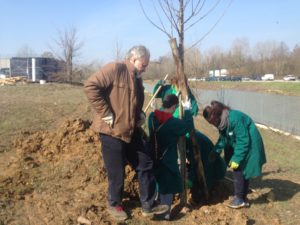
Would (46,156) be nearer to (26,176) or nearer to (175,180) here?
(26,176)

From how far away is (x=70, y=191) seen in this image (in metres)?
5.52

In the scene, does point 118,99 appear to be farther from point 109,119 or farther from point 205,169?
point 205,169

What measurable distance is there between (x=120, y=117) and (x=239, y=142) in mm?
1640

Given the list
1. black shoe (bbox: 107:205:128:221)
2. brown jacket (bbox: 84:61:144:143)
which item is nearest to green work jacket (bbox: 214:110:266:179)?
brown jacket (bbox: 84:61:144:143)

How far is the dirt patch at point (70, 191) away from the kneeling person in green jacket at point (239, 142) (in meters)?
0.34

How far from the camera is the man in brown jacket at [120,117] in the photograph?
4332 millimetres

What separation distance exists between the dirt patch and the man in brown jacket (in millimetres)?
428

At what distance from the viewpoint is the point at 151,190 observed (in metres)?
4.79

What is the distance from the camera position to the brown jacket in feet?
14.2

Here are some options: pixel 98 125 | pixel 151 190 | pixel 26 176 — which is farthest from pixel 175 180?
pixel 26 176

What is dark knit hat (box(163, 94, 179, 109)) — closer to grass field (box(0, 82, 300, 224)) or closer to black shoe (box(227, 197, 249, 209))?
grass field (box(0, 82, 300, 224))

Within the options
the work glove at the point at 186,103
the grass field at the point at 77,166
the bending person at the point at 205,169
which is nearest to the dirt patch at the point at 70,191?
the grass field at the point at 77,166

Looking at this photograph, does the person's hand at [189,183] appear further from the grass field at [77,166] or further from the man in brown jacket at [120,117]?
the man in brown jacket at [120,117]

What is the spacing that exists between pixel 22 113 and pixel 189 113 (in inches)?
299
